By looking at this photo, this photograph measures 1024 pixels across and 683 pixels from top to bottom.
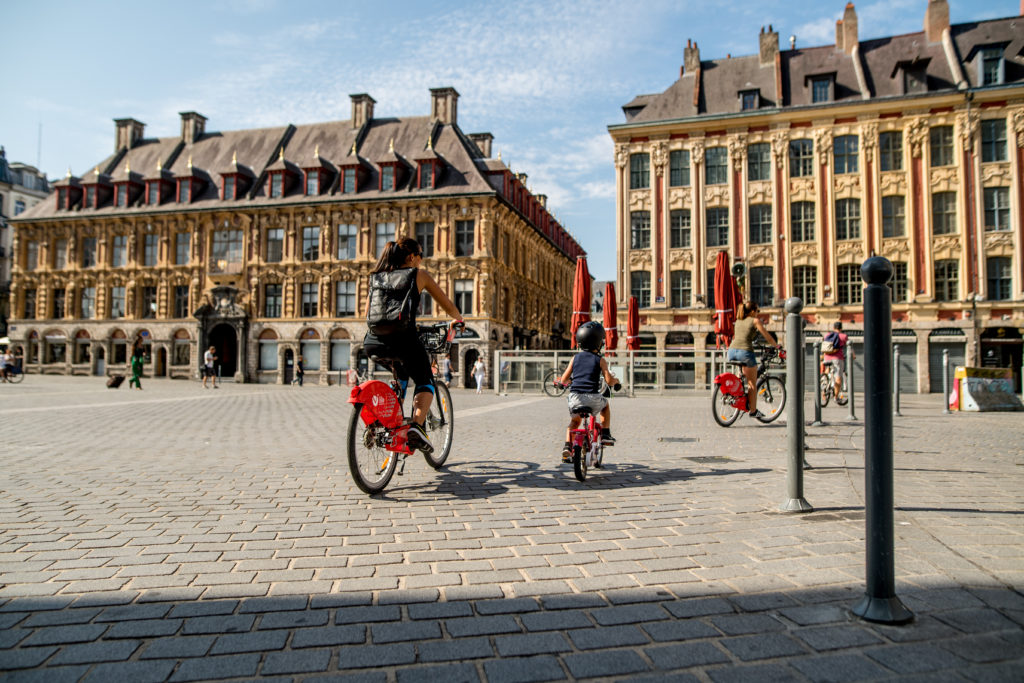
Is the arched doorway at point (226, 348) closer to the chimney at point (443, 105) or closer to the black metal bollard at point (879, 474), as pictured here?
the chimney at point (443, 105)

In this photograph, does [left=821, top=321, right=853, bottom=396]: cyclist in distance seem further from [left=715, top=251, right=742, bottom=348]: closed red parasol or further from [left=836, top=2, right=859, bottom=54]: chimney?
[left=836, top=2, right=859, bottom=54]: chimney

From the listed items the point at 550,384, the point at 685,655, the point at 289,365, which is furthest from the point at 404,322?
the point at 289,365

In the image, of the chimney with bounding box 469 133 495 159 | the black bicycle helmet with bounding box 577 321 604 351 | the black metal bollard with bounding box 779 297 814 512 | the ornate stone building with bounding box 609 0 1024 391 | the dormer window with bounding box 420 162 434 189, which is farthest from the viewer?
the chimney with bounding box 469 133 495 159

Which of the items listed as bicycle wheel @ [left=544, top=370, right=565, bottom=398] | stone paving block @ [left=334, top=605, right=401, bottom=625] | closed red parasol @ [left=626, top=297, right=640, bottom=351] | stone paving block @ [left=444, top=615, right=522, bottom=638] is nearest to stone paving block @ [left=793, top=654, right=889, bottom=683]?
stone paving block @ [left=444, top=615, right=522, bottom=638]

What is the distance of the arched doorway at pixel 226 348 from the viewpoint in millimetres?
41844

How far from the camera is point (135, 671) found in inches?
90.0

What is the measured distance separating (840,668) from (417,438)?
11.7 feet

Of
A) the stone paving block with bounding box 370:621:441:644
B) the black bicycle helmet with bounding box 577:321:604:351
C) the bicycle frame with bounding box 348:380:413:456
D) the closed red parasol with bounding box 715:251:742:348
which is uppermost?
the closed red parasol with bounding box 715:251:742:348

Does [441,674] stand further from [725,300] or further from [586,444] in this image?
[725,300]

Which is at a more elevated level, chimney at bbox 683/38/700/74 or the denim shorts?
chimney at bbox 683/38/700/74

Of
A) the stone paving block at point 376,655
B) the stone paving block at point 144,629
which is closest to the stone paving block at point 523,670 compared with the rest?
the stone paving block at point 376,655

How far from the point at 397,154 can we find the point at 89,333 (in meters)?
22.7

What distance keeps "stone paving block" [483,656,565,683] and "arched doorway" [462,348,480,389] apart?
35401 millimetres

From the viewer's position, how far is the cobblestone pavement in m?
2.38
